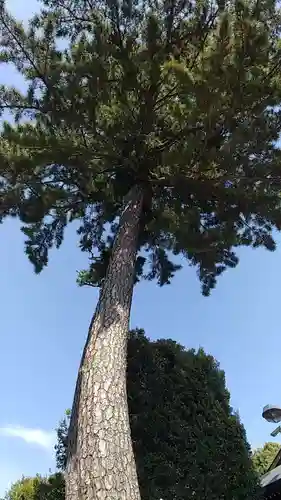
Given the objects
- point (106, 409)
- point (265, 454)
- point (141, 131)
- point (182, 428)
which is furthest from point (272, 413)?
point (265, 454)

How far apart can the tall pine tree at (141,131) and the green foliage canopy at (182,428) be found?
4.71 ft

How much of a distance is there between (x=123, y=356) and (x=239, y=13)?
4240mm

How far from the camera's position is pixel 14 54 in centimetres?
720

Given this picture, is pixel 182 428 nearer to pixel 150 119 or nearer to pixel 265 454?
pixel 150 119

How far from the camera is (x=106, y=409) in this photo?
446 cm

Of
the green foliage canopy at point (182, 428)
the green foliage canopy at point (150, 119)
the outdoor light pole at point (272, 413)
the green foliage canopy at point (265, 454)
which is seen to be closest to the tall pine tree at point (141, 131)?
the green foliage canopy at point (150, 119)

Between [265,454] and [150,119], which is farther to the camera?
[265,454]

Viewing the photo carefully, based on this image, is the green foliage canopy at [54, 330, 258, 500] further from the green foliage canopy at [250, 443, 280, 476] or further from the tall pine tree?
the green foliage canopy at [250, 443, 280, 476]

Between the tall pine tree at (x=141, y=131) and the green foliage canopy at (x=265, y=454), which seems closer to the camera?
the tall pine tree at (x=141, y=131)

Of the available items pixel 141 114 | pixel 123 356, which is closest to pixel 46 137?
pixel 141 114

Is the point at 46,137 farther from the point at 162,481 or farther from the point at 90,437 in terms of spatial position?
the point at 162,481

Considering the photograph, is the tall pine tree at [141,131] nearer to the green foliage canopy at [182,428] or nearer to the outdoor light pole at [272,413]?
the green foliage canopy at [182,428]

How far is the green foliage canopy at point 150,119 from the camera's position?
19.8ft

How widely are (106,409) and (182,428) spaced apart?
2006 millimetres
